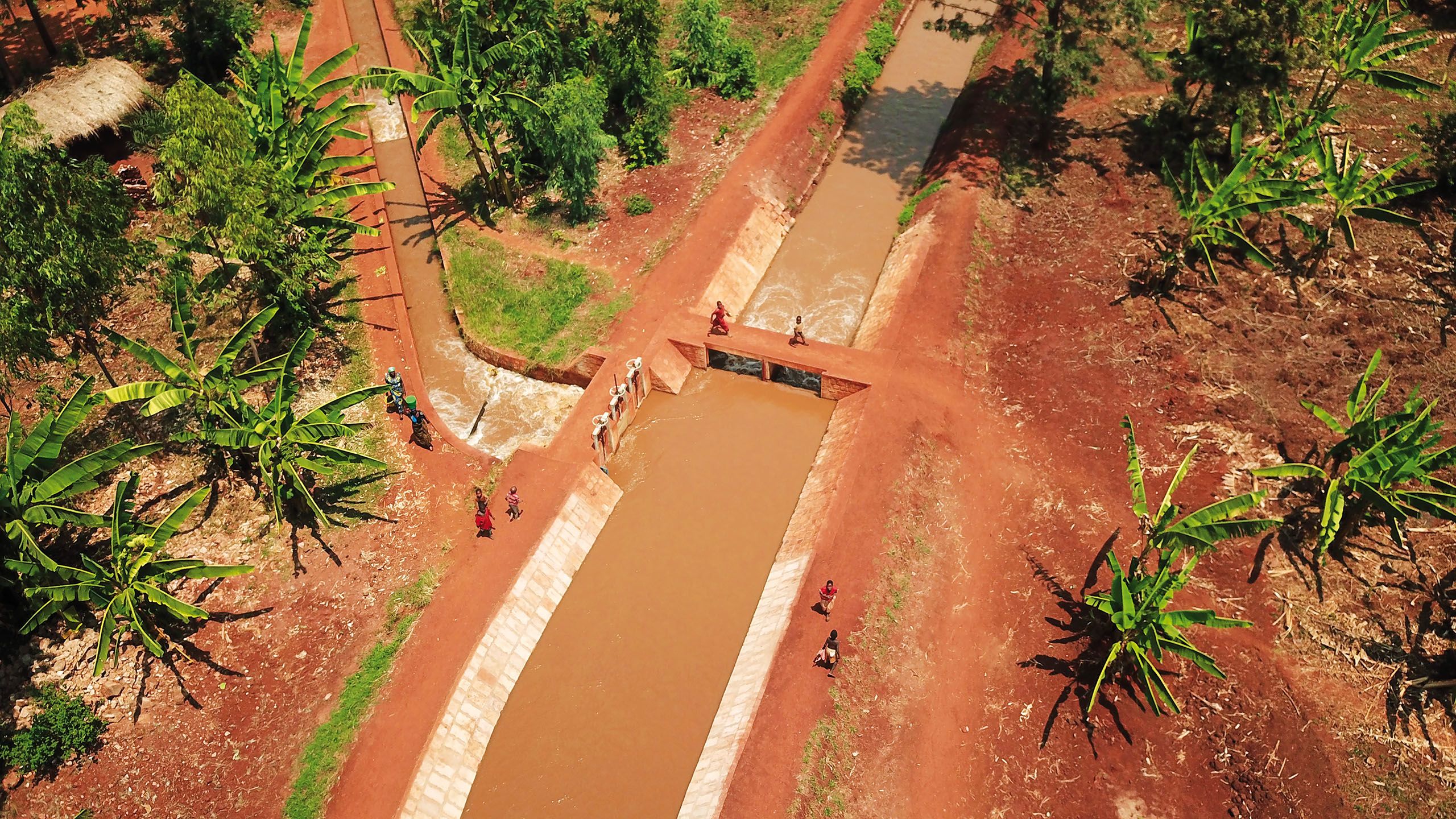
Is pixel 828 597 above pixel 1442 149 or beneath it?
beneath

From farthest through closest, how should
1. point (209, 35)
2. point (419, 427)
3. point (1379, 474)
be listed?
point (209, 35), point (419, 427), point (1379, 474)

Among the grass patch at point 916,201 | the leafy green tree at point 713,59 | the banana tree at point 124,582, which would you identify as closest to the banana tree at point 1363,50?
the grass patch at point 916,201

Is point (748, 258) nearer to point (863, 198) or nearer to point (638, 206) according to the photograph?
point (638, 206)

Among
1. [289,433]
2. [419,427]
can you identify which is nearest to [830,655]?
[419,427]

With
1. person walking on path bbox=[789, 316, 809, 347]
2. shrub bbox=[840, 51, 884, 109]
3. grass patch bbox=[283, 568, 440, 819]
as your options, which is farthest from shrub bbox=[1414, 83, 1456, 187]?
grass patch bbox=[283, 568, 440, 819]

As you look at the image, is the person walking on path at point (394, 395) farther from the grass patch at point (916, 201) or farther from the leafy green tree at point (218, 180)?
the grass patch at point (916, 201)

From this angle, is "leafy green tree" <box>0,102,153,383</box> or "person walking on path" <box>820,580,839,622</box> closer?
"leafy green tree" <box>0,102,153,383</box>

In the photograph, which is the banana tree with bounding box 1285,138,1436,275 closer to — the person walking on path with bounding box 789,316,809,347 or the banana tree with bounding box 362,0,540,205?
the person walking on path with bounding box 789,316,809,347
